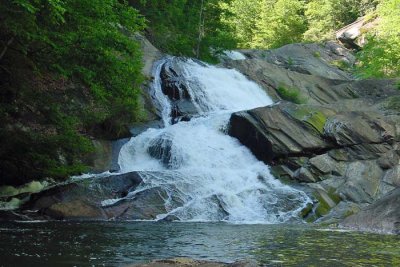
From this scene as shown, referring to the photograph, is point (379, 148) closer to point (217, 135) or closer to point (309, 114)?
point (309, 114)

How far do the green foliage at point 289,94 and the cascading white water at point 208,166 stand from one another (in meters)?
2.36

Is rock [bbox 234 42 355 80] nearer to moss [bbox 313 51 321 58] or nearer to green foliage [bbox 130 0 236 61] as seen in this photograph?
moss [bbox 313 51 321 58]

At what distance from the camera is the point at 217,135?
2166cm

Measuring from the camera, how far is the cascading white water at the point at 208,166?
640 inches

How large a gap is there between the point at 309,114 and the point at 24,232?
14969 millimetres

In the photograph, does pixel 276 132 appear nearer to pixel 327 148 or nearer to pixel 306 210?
pixel 327 148

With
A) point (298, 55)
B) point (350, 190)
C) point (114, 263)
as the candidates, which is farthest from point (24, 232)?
point (298, 55)

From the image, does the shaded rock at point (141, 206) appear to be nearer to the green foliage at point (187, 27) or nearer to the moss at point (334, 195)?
the moss at point (334, 195)

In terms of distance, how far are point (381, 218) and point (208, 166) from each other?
311 inches

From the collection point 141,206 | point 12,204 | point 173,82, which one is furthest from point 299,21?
point 12,204

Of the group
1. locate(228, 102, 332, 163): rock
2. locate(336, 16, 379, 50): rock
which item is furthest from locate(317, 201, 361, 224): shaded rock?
locate(336, 16, 379, 50): rock

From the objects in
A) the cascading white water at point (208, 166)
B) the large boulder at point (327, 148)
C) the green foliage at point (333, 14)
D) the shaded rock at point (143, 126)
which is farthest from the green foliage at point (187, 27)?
the green foliage at point (333, 14)

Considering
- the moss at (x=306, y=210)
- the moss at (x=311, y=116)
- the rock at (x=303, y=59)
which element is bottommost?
the moss at (x=306, y=210)

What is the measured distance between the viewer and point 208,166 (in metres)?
19.4
